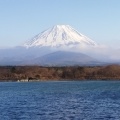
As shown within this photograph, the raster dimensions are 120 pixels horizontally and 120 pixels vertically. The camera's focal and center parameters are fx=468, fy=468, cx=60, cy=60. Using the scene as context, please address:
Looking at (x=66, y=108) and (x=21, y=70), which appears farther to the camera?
(x=21, y=70)

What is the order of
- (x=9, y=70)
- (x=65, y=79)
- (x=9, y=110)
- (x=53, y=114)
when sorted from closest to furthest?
(x=53, y=114)
(x=9, y=110)
(x=65, y=79)
(x=9, y=70)

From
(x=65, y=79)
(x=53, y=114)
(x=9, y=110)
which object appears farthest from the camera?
(x=65, y=79)

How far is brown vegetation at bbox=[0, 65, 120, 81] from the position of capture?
6550 inches

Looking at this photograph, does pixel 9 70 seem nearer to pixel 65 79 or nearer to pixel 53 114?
pixel 65 79

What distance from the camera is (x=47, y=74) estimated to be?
550ft

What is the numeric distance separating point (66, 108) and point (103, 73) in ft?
406

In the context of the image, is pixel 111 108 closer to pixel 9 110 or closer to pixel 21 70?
pixel 9 110

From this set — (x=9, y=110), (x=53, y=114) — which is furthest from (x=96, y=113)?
(x=9, y=110)

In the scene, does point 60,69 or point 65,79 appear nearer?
point 65,79

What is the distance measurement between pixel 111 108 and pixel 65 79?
399 feet

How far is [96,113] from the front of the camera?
4025cm

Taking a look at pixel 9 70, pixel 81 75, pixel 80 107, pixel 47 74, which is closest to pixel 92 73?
pixel 81 75

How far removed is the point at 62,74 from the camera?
557ft

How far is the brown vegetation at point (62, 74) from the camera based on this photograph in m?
166
